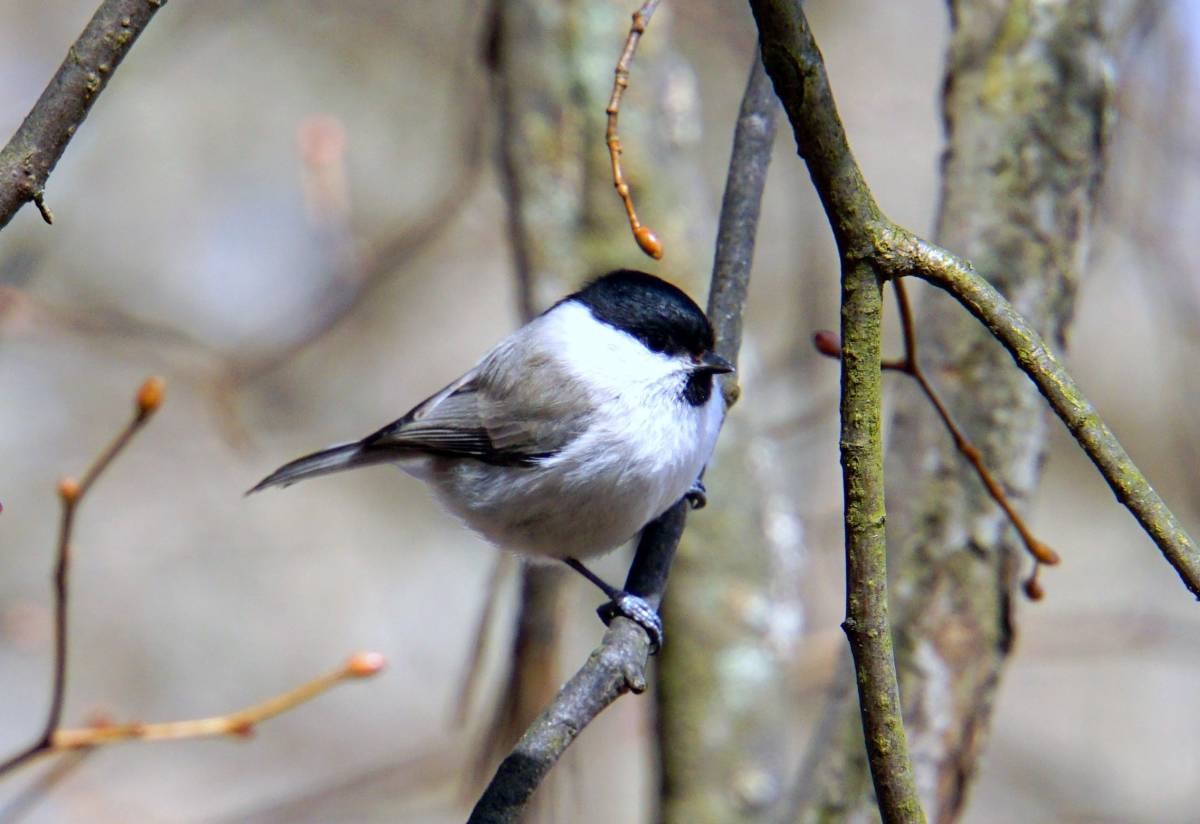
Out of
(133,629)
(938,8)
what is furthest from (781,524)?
(938,8)

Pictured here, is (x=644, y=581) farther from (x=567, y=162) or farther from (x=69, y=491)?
(x=567, y=162)

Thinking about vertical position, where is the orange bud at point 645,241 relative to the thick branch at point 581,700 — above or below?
above

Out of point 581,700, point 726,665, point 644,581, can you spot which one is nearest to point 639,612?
point 644,581

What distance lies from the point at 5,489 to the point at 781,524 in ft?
11.9

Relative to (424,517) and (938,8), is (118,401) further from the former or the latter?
(938,8)

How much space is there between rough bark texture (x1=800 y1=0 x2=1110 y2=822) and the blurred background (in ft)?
6.54

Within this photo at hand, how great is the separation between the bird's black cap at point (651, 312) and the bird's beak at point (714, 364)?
17 mm

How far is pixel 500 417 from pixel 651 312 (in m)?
0.38

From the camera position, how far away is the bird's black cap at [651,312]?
198 cm

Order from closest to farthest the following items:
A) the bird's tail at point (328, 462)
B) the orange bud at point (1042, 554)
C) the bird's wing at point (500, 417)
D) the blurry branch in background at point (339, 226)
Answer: the orange bud at point (1042, 554), the bird's wing at point (500, 417), the bird's tail at point (328, 462), the blurry branch in background at point (339, 226)

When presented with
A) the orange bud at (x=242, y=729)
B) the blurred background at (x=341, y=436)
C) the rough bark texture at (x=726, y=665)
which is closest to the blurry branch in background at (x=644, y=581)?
the orange bud at (x=242, y=729)

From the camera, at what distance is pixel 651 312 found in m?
2.06

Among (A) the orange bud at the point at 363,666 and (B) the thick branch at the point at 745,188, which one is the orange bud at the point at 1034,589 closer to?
(B) the thick branch at the point at 745,188

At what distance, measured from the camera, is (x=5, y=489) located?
4.99 metres
